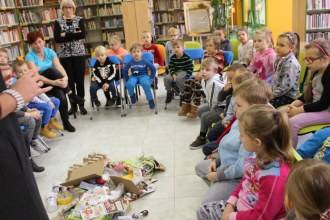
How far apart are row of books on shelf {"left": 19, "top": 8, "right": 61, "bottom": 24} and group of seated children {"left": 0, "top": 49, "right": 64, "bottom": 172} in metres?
4.42

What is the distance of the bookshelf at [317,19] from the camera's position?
628cm

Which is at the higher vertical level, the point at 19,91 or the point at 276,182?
the point at 19,91

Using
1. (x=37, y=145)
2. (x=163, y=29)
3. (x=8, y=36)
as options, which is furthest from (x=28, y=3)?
(x=37, y=145)

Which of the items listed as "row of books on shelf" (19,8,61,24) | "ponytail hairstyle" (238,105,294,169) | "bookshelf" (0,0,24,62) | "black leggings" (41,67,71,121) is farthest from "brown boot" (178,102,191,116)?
"row of books on shelf" (19,8,61,24)

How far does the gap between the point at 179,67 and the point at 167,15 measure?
14.5 feet

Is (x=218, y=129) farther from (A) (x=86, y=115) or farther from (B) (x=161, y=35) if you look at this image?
(B) (x=161, y=35)

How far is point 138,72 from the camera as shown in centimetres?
484

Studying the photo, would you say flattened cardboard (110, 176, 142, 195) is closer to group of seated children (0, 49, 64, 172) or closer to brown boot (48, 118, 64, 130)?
group of seated children (0, 49, 64, 172)

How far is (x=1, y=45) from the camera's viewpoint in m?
6.94

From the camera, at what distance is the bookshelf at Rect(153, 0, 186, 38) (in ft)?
28.6

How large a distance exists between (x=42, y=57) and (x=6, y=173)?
11.6 feet

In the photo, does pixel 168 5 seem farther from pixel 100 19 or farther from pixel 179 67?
pixel 179 67

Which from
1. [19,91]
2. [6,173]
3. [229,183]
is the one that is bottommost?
[229,183]

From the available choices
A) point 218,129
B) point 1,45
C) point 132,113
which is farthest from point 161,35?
point 218,129
